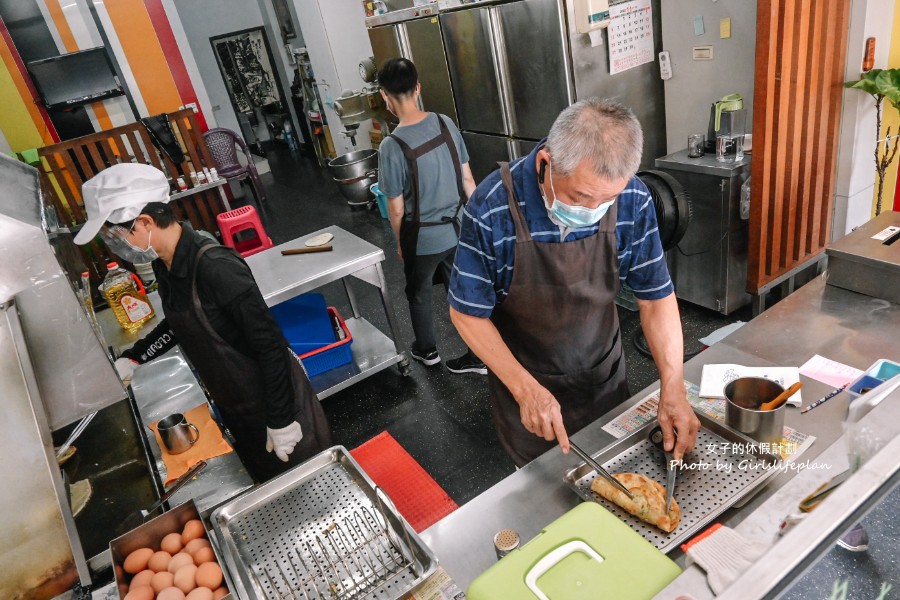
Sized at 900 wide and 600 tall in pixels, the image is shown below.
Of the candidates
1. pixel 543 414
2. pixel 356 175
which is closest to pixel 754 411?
pixel 543 414

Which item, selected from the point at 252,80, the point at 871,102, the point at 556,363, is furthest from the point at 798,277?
the point at 252,80

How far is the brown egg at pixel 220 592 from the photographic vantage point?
1.30 metres

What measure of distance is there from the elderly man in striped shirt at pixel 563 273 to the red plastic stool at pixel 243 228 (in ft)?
10.7

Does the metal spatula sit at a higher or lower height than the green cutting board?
lower

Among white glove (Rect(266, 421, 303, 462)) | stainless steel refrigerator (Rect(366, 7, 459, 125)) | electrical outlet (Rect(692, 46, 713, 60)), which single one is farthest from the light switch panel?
white glove (Rect(266, 421, 303, 462))

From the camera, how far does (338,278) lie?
363cm

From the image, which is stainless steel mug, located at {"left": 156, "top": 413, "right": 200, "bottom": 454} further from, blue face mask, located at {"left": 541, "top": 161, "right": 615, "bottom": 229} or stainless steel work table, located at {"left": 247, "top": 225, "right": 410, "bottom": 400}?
blue face mask, located at {"left": 541, "top": 161, "right": 615, "bottom": 229}

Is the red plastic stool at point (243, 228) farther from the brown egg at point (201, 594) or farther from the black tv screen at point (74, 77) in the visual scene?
the black tv screen at point (74, 77)

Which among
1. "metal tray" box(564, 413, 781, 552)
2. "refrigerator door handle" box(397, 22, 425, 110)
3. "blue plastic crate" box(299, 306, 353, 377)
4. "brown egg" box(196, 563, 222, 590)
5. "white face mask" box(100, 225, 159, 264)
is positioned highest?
"refrigerator door handle" box(397, 22, 425, 110)

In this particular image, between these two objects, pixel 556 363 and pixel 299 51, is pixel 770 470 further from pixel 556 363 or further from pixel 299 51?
pixel 299 51

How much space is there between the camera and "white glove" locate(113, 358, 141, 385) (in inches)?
109

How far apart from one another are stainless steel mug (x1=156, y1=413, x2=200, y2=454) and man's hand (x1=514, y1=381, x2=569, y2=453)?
1.25 metres

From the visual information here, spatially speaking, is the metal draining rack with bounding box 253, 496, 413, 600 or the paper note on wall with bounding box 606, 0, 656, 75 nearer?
the metal draining rack with bounding box 253, 496, 413, 600

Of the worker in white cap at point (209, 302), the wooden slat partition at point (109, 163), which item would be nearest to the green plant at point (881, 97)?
the worker in white cap at point (209, 302)
